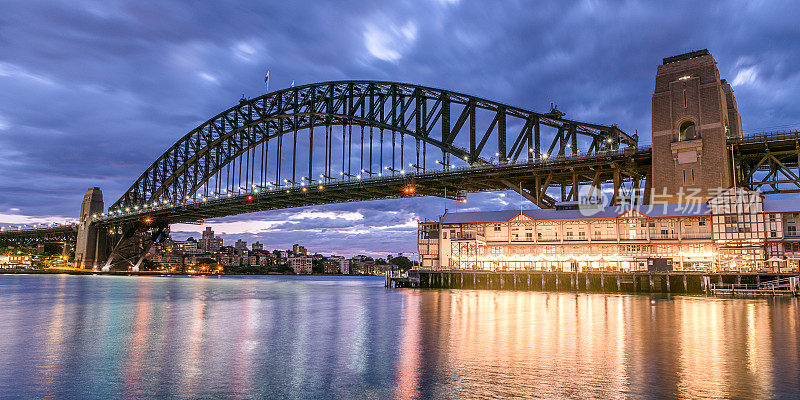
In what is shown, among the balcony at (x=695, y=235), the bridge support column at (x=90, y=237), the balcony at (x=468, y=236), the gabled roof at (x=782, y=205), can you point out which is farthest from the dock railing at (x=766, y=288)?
the bridge support column at (x=90, y=237)

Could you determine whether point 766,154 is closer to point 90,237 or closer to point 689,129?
point 689,129

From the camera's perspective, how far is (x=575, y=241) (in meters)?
73.6

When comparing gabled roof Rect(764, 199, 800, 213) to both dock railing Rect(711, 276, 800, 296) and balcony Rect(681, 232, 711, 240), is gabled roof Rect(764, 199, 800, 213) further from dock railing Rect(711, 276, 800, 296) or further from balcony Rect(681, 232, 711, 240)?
dock railing Rect(711, 276, 800, 296)

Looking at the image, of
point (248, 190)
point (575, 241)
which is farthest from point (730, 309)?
point (248, 190)

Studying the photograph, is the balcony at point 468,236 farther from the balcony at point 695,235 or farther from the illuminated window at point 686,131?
the illuminated window at point 686,131

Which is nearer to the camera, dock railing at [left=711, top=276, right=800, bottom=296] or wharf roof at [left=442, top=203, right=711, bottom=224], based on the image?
dock railing at [left=711, top=276, right=800, bottom=296]

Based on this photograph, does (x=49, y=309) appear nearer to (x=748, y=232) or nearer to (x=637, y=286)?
(x=637, y=286)

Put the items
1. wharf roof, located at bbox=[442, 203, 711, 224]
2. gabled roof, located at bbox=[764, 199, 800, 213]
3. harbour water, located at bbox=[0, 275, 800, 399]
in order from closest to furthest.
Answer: harbour water, located at bbox=[0, 275, 800, 399], gabled roof, located at bbox=[764, 199, 800, 213], wharf roof, located at bbox=[442, 203, 711, 224]

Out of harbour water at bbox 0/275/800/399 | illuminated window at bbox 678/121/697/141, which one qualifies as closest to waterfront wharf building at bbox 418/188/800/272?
illuminated window at bbox 678/121/697/141

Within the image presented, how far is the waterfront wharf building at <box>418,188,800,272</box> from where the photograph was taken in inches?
2485

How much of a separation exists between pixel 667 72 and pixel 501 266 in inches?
1287

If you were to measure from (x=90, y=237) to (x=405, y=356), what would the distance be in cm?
15231

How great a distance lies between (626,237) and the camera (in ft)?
232

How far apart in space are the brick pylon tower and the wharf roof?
1329 millimetres
